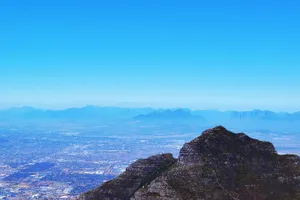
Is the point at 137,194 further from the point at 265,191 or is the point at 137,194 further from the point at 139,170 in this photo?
the point at 265,191

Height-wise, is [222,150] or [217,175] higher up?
[222,150]

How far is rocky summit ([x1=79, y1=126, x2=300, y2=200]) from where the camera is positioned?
23469mm

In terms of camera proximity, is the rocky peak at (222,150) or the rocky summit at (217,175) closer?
the rocky summit at (217,175)

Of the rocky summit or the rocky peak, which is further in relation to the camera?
the rocky peak

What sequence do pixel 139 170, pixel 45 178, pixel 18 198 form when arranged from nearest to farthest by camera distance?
pixel 139 170 < pixel 18 198 < pixel 45 178

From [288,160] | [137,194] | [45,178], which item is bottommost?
[45,178]

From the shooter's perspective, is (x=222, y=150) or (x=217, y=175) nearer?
(x=217, y=175)

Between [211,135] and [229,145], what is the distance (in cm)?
140

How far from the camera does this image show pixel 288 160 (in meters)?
26.8

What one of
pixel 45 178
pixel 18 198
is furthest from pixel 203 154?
pixel 45 178

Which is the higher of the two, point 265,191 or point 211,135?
point 211,135

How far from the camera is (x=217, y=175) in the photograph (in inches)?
970

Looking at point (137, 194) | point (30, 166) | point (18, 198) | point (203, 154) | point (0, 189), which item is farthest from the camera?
point (30, 166)

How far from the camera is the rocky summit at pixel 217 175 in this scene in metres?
23.5
